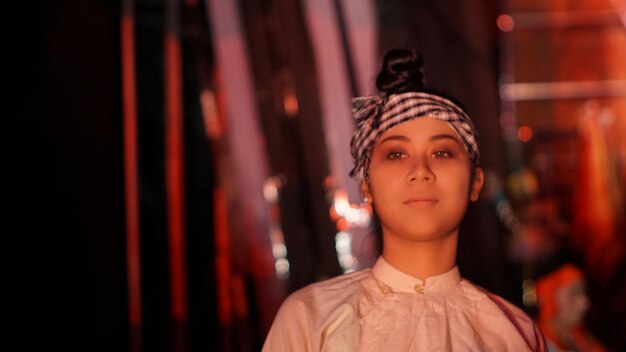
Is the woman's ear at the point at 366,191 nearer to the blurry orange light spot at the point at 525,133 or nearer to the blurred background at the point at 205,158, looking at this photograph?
the blurred background at the point at 205,158

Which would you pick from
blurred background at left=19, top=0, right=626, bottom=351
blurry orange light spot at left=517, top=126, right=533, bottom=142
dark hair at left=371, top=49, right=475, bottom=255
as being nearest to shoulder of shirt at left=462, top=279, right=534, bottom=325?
dark hair at left=371, top=49, right=475, bottom=255

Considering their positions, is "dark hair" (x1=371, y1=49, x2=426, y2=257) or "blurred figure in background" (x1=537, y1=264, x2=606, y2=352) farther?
"blurred figure in background" (x1=537, y1=264, x2=606, y2=352)

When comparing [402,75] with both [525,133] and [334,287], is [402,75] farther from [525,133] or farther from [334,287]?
[525,133]

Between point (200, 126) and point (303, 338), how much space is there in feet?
5.58

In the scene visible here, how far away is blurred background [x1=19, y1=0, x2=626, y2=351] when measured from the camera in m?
3.17

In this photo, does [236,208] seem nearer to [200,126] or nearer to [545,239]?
[200,126]

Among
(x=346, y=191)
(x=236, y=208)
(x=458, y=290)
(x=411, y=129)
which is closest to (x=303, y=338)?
(x=458, y=290)

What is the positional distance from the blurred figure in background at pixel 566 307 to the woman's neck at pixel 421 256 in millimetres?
1495

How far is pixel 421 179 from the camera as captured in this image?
178cm

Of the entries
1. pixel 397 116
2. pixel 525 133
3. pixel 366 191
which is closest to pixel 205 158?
pixel 525 133

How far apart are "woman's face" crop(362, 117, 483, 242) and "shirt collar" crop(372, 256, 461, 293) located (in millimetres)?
73

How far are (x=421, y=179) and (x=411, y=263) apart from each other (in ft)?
0.57

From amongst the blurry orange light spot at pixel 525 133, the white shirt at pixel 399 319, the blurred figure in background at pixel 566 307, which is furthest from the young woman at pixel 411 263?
the blurry orange light spot at pixel 525 133

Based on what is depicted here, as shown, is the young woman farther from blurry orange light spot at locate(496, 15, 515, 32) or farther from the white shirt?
blurry orange light spot at locate(496, 15, 515, 32)
